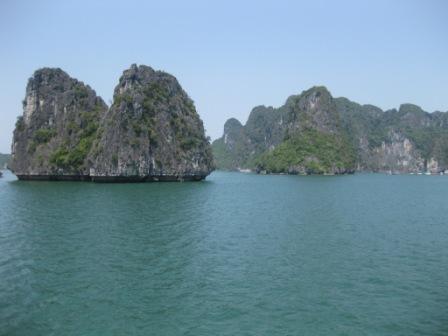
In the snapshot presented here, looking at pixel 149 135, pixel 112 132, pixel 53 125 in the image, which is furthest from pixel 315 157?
pixel 112 132

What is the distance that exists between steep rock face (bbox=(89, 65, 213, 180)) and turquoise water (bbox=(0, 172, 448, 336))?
55.4 metres

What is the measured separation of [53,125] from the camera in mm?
113688

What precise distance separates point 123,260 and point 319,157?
558 feet

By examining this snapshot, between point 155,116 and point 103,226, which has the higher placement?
point 155,116

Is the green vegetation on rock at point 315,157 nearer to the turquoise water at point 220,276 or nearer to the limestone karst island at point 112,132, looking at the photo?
the limestone karst island at point 112,132

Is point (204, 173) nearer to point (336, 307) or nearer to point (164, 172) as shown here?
point (164, 172)

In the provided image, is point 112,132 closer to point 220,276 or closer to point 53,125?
point 53,125

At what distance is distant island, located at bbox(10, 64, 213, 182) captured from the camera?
→ 305ft

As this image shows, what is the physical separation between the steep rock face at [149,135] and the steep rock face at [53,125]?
12.1 m

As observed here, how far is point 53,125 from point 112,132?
29954mm

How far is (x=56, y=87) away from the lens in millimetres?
116188

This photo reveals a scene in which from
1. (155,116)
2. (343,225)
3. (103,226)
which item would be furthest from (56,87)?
(343,225)

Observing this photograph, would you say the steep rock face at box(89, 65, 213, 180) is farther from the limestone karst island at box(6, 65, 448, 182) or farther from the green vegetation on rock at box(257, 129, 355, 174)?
the green vegetation on rock at box(257, 129, 355, 174)

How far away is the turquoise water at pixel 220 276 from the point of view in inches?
577
